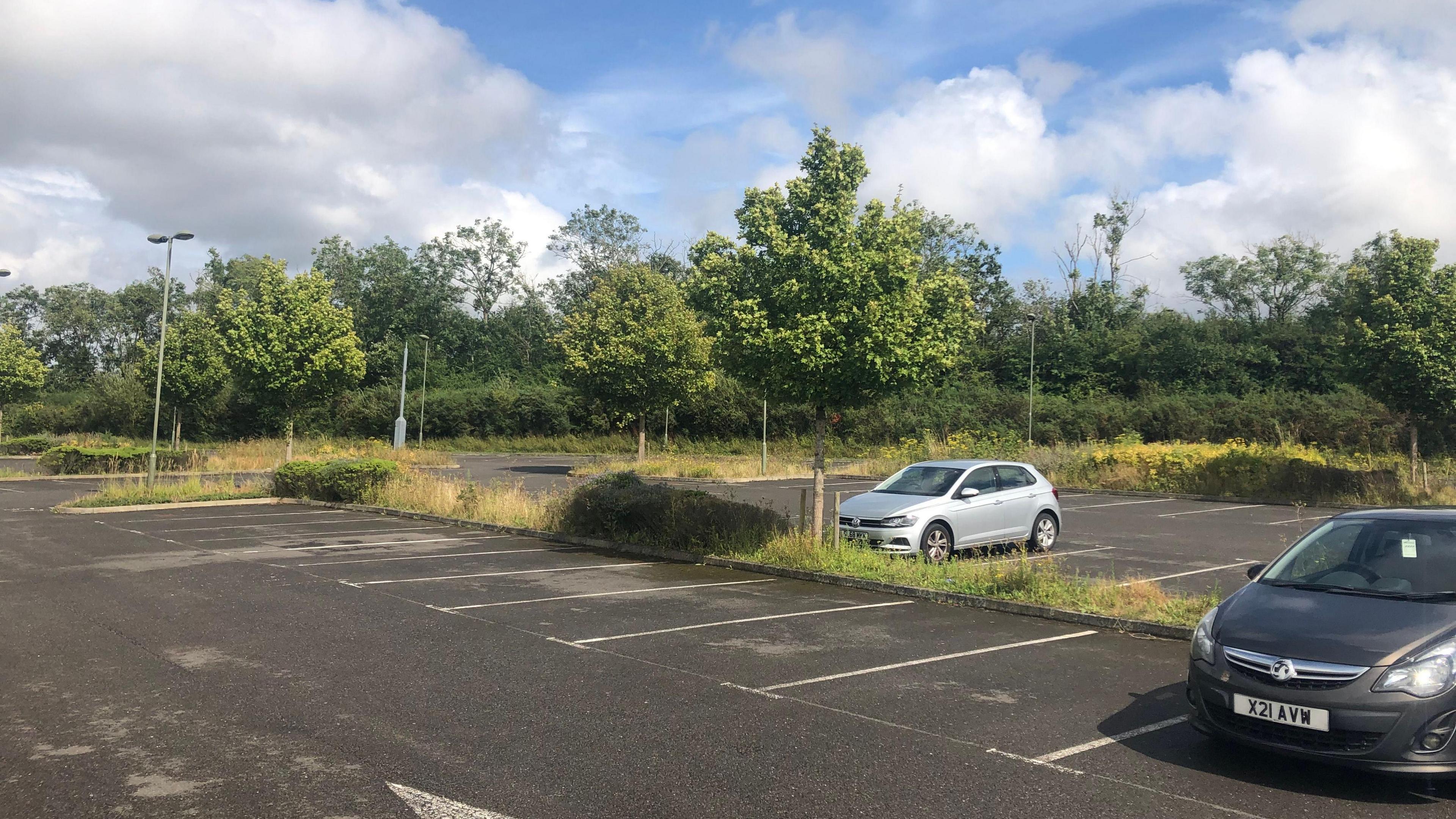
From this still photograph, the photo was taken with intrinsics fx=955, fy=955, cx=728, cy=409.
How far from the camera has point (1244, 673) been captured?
529 cm

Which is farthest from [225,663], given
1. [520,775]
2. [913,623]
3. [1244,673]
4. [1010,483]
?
[1010,483]

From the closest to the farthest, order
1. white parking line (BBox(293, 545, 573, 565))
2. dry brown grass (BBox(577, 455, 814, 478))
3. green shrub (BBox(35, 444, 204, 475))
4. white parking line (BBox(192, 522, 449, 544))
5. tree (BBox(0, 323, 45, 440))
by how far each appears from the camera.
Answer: white parking line (BBox(293, 545, 573, 565)) < white parking line (BBox(192, 522, 449, 544)) < green shrub (BBox(35, 444, 204, 475)) < dry brown grass (BBox(577, 455, 814, 478)) < tree (BBox(0, 323, 45, 440))

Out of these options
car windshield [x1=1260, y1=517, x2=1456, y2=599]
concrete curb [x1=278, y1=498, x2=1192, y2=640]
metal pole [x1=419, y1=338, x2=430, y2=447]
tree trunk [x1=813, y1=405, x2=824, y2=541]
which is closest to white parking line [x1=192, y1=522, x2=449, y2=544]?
concrete curb [x1=278, y1=498, x2=1192, y2=640]

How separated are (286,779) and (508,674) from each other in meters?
2.35

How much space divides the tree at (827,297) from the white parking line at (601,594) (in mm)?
1805

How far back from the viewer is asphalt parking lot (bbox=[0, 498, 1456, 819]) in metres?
4.83

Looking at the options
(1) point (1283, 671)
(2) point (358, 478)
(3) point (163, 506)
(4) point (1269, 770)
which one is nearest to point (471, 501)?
(2) point (358, 478)

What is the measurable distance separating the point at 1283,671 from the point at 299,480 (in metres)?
22.5

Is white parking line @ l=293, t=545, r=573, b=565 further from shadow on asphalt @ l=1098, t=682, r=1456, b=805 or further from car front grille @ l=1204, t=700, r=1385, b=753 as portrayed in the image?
car front grille @ l=1204, t=700, r=1385, b=753

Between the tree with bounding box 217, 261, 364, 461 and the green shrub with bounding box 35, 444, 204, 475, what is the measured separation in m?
3.83

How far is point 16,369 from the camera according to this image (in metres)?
45.5

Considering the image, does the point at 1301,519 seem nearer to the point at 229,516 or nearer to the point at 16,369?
the point at 229,516

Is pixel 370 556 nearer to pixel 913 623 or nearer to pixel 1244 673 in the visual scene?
pixel 913 623

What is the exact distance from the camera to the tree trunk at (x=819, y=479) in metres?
13.2
